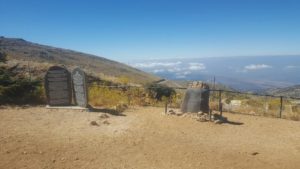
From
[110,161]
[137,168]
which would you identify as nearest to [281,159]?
[137,168]

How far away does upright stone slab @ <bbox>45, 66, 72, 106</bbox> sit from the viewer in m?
16.3

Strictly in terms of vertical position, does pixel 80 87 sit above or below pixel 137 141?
above

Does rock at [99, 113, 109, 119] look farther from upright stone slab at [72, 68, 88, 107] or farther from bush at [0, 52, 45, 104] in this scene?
bush at [0, 52, 45, 104]

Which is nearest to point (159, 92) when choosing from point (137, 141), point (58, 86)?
point (58, 86)

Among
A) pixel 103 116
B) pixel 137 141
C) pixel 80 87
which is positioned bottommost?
pixel 137 141

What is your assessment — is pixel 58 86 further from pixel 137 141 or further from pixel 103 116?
pixel 137 141

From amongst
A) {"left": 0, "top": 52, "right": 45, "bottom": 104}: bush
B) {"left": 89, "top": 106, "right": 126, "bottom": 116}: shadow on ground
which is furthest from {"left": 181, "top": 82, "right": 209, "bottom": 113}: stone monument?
{"left": 0, "top": 52, "right": 45, "bottom": 104}: bush

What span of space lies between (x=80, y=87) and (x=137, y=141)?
6.00m

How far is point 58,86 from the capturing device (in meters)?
16.5

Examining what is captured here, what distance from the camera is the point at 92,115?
48.3ft

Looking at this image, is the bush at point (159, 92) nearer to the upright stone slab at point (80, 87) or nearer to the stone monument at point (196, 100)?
the stone monument at point (196, 100)

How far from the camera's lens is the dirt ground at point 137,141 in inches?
364

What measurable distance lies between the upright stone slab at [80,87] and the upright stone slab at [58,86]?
38 cm

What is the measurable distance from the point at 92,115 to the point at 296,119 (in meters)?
9.82
